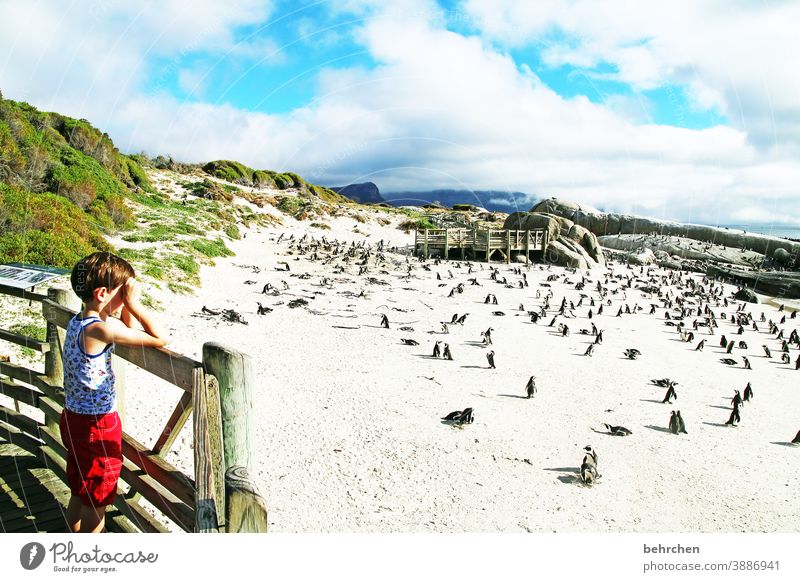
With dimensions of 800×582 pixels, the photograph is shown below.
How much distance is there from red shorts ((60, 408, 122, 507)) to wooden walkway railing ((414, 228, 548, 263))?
92.8 feet

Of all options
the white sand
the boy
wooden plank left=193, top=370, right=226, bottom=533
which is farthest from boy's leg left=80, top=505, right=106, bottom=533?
the white sand

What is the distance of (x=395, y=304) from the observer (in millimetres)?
18703

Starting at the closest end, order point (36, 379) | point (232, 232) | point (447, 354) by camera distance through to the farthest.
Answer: point (36, 379)
point (447, 354)
point (232, 232)

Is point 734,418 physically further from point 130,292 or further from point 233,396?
point 130,292

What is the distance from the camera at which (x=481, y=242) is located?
3212cm

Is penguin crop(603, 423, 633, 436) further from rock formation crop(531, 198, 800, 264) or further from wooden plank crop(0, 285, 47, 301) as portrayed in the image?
rock formation crop(531, 198, 800, 264)

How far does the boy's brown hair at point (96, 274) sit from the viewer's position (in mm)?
3154

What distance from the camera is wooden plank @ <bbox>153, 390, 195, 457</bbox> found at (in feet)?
10.6

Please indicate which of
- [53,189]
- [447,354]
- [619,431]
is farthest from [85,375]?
[53,189]

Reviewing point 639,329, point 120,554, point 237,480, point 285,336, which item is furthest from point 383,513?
point 639,329

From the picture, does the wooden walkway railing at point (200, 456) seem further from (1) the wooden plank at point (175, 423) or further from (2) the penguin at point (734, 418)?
(2) the penguin at point (734, 418)

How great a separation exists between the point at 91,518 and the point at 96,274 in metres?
1.79

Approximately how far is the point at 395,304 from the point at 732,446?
12.0m

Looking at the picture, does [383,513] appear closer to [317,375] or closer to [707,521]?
[707,521]
